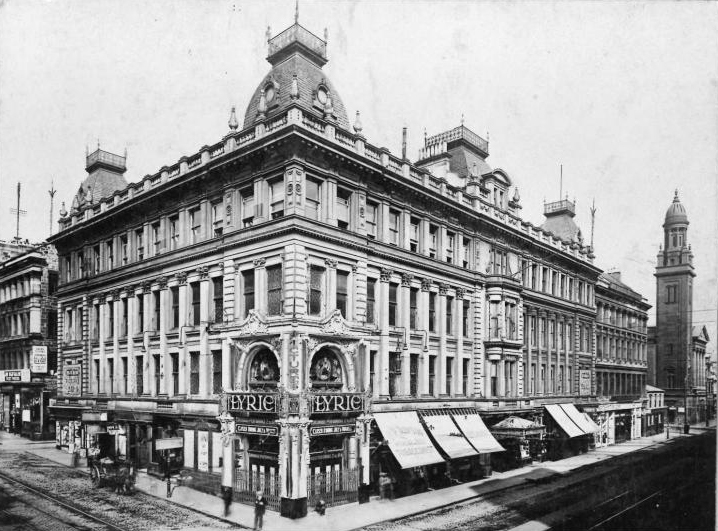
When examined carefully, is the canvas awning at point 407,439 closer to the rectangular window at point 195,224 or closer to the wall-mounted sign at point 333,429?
the wall-mounted sign at point 333,429

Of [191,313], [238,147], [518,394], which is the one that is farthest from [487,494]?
[238,147]

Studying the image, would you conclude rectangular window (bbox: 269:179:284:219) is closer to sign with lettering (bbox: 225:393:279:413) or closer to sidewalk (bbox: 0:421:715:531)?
sign with lettering (bbox: 225:393:279:413)

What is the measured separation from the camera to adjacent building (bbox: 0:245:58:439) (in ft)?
157

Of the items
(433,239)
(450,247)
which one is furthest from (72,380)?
(450,247)

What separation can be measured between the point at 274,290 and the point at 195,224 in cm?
788

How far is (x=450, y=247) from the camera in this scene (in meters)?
34.2

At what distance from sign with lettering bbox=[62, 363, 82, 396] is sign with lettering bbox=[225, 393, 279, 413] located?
18.7 metres

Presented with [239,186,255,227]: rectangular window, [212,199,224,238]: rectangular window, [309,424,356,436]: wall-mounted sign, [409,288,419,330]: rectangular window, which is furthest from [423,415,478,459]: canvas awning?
[212,199,224,238]: rectangular window

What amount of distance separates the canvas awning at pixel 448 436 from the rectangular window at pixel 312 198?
12.6 m

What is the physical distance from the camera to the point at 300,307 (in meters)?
23.6

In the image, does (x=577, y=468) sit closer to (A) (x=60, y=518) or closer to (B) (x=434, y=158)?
(B) (x=434, y=158)

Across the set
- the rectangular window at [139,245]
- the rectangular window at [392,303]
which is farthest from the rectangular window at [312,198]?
the rectangular window at [139,245]

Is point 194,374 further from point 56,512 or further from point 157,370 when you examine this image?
point 56,512

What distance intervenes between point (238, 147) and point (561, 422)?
29.9 metres
